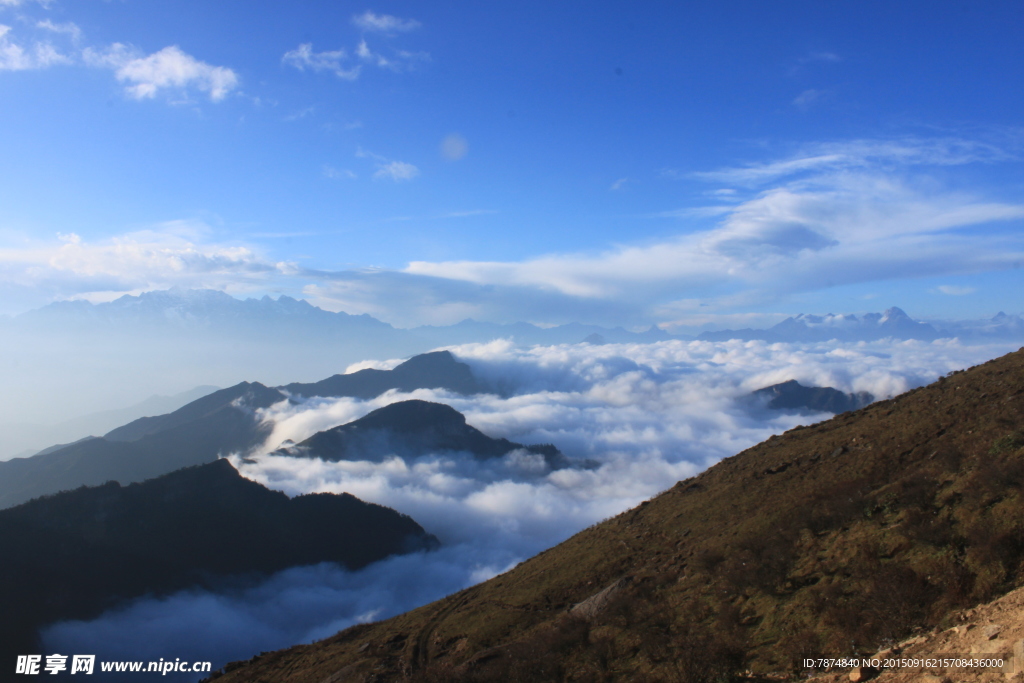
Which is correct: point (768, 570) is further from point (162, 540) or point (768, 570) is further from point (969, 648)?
point (162, 540)

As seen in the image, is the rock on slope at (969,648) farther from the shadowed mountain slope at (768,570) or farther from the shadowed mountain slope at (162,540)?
the shadowed mountain slope at (162,540)

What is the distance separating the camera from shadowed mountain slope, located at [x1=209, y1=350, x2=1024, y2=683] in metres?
16.5

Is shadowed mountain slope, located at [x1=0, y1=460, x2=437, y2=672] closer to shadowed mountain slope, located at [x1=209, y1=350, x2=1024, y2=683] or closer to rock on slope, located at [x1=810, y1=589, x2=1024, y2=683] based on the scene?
shadowed mountain slope, located at [x1=209, y1=350, x2=1024, y2=683]

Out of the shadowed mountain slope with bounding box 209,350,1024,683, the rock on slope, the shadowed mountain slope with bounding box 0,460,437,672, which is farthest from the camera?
the shadowed mountain slope with bounding box 0,460,437,672

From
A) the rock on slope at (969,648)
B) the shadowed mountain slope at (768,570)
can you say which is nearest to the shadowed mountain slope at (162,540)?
the shadowed mountain slope at (768,570)

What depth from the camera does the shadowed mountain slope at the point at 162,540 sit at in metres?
84.9

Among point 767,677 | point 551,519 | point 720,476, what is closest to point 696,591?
point 767,677

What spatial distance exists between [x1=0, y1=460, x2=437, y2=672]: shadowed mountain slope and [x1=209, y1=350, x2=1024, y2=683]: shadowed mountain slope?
74936 mm

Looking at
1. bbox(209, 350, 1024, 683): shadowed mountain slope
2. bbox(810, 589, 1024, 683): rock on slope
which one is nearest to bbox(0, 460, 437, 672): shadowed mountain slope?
bbox(209, 350, 1024, 683): shadowed mountain slope

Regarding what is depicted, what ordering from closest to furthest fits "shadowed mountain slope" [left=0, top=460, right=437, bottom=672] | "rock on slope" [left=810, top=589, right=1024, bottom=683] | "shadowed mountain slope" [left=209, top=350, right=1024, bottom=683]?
"rock on slope" [left=810, top=589, right=1024, bottom=683]
"shadowed mountain slope" [left=209, top=350, right=1024, bottom=683]
"shadowed mountain slope" [left=0, top=460, right=437, bottom=672]

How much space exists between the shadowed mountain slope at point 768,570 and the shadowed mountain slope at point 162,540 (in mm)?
74936

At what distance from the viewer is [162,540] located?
346 ft

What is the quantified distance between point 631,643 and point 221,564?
11780 cm

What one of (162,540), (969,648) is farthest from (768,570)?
(162,540)
